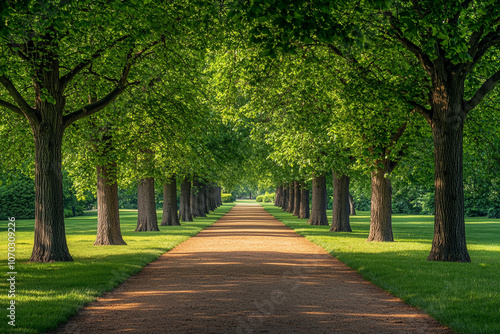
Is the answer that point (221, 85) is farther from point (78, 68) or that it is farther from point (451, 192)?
point (451, 192)

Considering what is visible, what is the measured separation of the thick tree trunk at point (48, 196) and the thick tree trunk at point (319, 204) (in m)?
21.6

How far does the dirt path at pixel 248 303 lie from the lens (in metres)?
6.63

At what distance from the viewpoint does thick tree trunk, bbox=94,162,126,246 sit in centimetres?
1808

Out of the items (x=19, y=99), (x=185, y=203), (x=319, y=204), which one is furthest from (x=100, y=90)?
(x=185, y=203)

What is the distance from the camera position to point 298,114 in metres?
15.5

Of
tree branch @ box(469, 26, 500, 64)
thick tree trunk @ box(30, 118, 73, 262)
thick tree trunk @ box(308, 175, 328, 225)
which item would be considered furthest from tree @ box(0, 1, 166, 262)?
thick tree trunk @ box(308, 175, 328, 225)

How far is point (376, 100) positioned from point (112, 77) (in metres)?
7.63

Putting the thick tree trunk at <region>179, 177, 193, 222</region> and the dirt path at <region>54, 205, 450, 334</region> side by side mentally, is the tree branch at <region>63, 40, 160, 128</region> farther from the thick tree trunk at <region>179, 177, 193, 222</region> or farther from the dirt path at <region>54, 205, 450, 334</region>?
the thick tree trunk at <region>179, 177, 193, 222</region>

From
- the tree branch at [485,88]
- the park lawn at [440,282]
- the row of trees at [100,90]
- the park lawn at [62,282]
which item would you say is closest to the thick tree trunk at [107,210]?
the row of trees at [100,90]

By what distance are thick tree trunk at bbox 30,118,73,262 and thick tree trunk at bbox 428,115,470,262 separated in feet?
33.0

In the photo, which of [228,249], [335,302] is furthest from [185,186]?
[335,302]

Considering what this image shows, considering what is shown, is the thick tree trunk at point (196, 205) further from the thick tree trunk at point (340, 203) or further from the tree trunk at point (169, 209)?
the thick tree trunk at point (340, 203)

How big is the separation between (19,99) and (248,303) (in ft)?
27.1

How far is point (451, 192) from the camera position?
12898 mm
